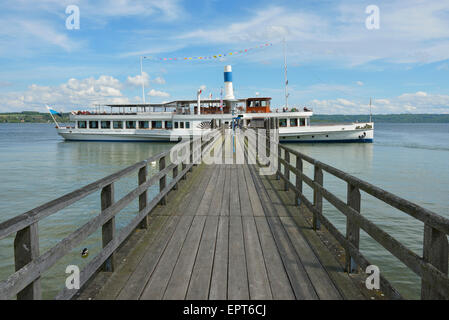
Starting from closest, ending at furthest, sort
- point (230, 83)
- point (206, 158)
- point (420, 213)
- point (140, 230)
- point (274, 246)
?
point (420, 213)
point (274, 246)
point (140, 230)
point (206, 158)
point (230, 83)

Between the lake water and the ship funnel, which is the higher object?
the ship funnel

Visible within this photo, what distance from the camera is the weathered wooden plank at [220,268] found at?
319 centimetres

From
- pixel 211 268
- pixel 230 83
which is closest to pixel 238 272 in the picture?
pixel 211 268

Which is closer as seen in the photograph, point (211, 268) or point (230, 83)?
point (211, 268)

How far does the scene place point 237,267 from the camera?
379 centimetres

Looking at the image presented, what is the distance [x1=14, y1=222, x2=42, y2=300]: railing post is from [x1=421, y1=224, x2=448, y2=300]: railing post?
260 centimetres

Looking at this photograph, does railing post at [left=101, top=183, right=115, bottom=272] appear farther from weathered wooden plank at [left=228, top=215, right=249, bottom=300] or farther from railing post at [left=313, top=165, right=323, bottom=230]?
railing post at [left=313, top=165, right=323, bottom=230]

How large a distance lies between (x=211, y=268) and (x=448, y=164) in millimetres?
27292

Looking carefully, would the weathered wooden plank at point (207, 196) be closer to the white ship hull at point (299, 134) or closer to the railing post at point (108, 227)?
the railing post at point (108, 227)

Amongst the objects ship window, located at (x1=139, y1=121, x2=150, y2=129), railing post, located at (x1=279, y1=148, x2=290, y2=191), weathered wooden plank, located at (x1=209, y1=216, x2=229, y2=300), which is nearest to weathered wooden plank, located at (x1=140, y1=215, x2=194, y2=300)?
weathered wooden plank, located at (x1=209, y1=216, x2=229, y2=300)

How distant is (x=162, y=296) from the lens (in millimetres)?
3127

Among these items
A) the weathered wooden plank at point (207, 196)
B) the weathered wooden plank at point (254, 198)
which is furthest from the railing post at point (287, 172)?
the weathered wooden plank at point (207, 196)

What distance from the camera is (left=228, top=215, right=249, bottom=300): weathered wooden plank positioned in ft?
10.5
